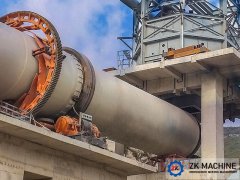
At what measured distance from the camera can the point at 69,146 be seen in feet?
74.1

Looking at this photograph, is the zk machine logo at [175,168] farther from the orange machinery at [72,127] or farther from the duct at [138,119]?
the orange machinery at [72,127]

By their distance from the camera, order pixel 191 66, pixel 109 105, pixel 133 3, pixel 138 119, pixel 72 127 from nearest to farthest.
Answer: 1. pixel 72 127
2. pixel 109 105
3. pixel 138 119
4. pixel 191 66
5. pixel 133 3

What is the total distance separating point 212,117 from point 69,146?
15418mm

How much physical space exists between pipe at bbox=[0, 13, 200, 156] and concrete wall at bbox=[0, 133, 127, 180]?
2933 mm

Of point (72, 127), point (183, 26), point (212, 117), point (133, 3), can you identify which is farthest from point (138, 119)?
point (133, 3)

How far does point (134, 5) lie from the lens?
4366 cm

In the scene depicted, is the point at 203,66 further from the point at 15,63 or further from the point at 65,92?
the point at 15,63

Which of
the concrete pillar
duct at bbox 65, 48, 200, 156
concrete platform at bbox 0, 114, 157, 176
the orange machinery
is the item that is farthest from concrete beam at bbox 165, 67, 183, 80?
the orange machinery

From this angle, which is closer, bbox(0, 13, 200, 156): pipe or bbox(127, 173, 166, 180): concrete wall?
bbox(0, 13, 200, 156): pipe

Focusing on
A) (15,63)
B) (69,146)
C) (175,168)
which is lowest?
(69,146)

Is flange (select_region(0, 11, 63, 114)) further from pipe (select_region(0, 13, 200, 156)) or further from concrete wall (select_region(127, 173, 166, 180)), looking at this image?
concrete wall (select_region(127, 173, 166, 180))

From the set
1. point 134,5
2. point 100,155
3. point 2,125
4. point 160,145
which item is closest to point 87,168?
point 100,155

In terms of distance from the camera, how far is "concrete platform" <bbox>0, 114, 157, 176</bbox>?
20.2 meters

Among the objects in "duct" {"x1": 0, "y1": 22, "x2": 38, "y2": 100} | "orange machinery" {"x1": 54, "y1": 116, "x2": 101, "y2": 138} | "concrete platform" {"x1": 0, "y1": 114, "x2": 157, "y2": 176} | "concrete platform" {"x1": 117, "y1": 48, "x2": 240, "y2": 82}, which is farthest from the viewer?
"concrete platform" {"x1": 117, "y1": 48, "x2": 240, "y2": 82}
